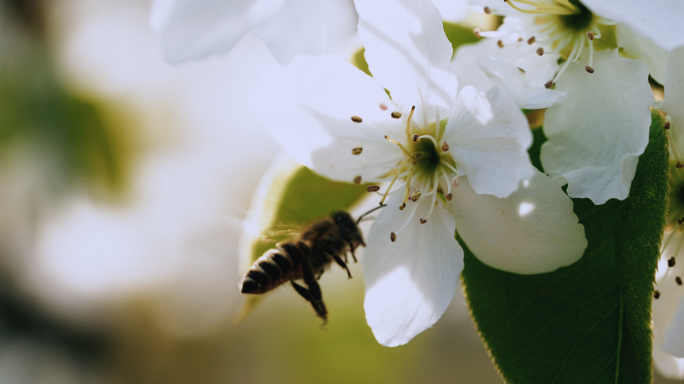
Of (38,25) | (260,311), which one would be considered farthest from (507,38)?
(260,311)

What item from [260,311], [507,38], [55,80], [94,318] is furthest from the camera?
[260,311]

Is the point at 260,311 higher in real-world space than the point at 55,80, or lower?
lower

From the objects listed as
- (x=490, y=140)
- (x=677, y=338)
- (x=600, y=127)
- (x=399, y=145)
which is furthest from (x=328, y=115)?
(x=677, y=338)

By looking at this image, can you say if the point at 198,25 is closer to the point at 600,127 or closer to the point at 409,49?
the point at 409,49

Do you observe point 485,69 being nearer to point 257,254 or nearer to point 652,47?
point 652,47

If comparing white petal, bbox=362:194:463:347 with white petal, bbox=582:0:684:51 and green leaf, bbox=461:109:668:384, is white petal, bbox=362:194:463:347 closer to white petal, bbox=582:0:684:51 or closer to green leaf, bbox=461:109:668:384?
green leaf, bbox=461:109:668:384

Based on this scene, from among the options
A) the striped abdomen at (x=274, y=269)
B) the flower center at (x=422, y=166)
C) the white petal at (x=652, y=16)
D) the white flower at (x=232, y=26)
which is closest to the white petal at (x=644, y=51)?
the white petal at (x=652, y=16)
